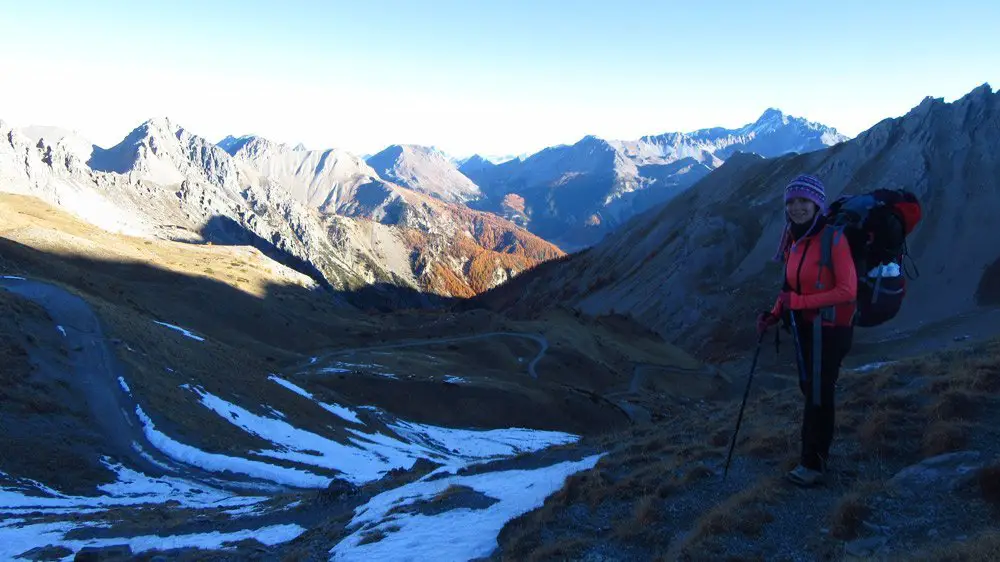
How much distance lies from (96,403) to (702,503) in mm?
27004

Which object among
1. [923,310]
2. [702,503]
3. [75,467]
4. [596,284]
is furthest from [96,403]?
[596,284]

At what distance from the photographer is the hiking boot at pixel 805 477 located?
27.2 feet

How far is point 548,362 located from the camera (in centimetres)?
6431

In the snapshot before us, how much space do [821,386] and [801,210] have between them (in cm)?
240

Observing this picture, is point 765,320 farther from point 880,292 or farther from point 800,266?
point 880,292

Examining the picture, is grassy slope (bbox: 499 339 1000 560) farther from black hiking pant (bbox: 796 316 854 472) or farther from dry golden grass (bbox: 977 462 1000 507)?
black hiking pant (bbox: 796 316 854 472)

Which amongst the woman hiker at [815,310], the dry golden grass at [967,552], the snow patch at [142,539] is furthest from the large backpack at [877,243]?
the snow patch at [142,539]

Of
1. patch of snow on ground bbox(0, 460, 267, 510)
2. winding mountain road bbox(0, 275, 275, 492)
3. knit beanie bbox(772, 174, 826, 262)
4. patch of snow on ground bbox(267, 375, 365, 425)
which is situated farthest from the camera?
patch of snow on ground bbox(267, 375, 365, 425)

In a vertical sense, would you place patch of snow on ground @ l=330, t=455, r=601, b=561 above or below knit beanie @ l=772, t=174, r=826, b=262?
below

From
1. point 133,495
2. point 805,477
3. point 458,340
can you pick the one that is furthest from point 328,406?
point 805,477

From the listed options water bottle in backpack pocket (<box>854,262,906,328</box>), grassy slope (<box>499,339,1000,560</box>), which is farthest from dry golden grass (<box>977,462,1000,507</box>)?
water bottle in backpack pocket (<box>854,262,906,328</box>)

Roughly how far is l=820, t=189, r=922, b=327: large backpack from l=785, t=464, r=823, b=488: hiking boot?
2129mm

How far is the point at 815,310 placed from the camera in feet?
27.0

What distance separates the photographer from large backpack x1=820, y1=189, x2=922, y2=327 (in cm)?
789
